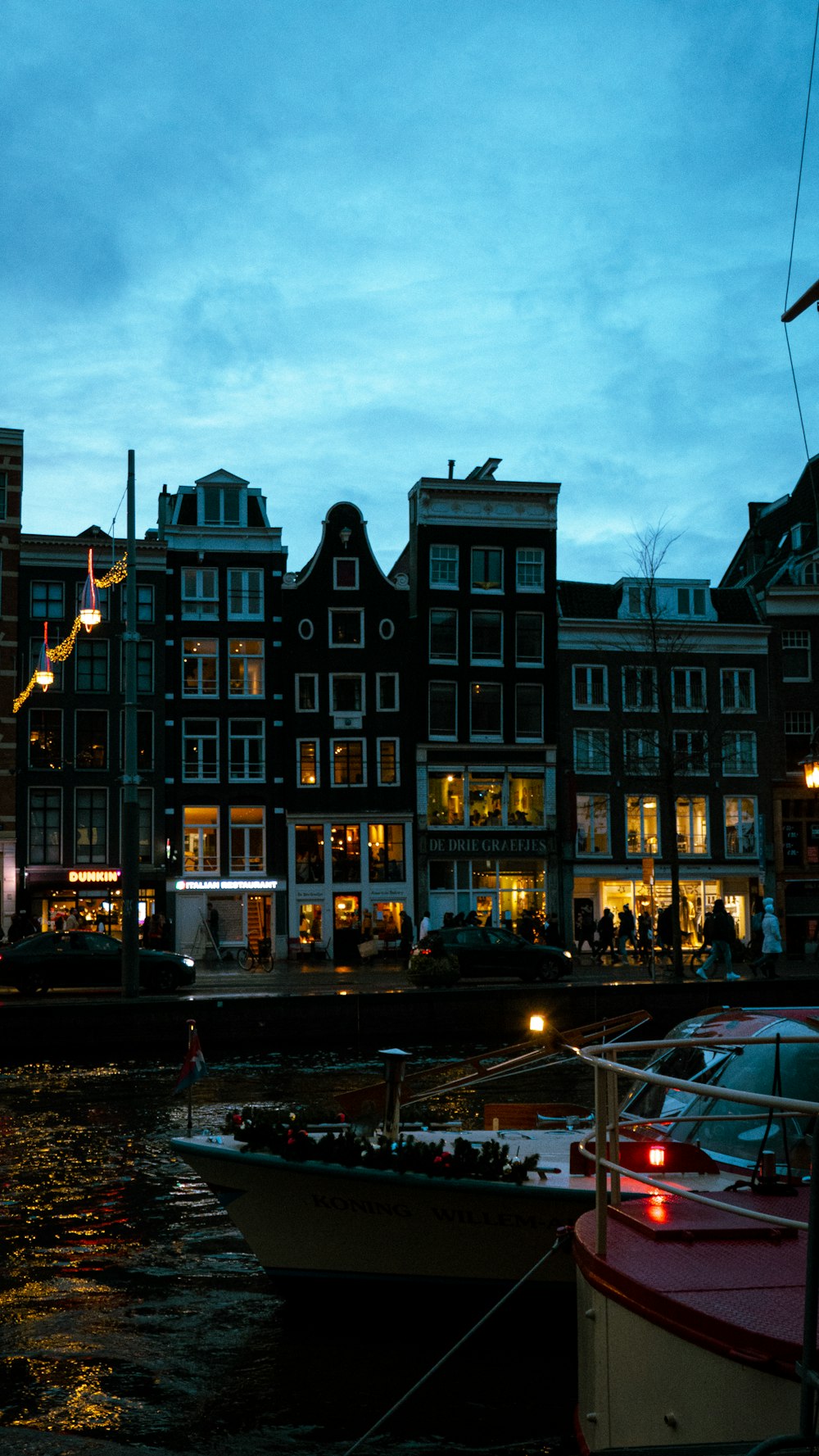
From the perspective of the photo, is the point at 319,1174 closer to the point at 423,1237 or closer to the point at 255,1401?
the point at 423,1237

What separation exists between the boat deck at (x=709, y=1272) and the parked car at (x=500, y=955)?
2852 cm

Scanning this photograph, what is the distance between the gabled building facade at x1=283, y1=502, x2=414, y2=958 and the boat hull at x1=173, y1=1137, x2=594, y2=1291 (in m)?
→ 41.5

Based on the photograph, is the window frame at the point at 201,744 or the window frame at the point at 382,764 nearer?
the window frame at the point at 201,744

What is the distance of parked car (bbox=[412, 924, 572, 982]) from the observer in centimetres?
3547

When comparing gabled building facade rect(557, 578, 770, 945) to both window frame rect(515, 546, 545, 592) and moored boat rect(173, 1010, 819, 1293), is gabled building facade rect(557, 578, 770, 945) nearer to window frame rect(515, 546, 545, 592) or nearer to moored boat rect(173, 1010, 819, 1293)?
window frame rect(515, 546, 545, 592)

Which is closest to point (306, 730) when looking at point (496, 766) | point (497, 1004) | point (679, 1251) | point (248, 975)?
point (496, 766)

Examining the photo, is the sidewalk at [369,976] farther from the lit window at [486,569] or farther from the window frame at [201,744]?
the lit window at [486,569]

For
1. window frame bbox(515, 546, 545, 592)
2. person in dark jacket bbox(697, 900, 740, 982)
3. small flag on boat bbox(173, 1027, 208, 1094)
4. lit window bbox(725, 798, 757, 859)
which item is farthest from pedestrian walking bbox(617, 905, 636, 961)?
small flag on boat bbox(173, 1027, 208, 1094)

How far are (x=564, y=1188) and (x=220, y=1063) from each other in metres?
16.6

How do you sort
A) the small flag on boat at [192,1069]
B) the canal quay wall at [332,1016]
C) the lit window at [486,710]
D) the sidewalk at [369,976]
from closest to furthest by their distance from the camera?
the small flag on boat at [192,1069] → the canal quay wall at [332,1016] → the sidewalk at [369,976] → the lit window at [486,710]

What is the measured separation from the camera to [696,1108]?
10477mm

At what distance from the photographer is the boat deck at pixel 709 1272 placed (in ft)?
15.5

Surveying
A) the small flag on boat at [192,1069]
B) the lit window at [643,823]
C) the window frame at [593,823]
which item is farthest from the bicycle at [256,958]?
the small flag on boat at [192,1069]

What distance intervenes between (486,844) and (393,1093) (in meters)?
42.4
